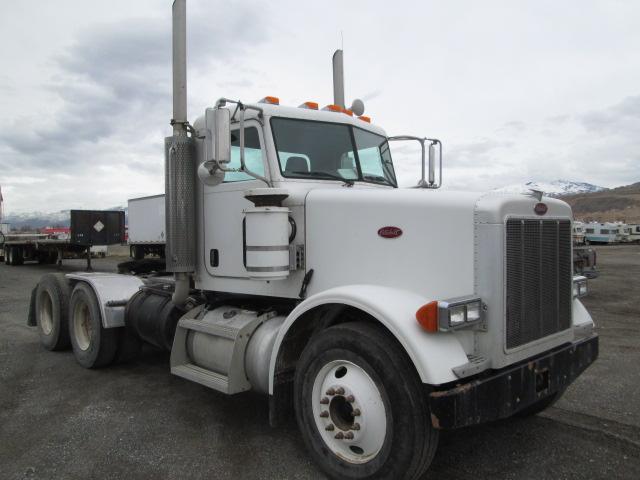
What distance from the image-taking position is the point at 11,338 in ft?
→ 25.7

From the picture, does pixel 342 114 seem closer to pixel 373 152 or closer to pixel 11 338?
pixel 373 152

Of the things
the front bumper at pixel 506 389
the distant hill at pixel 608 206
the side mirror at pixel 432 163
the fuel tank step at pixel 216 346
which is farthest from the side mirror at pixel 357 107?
the distant hill at pixel 608 206

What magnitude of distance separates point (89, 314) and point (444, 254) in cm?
487

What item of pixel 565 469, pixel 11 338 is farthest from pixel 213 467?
pixel 11 338

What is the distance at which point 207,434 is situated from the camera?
164 inches

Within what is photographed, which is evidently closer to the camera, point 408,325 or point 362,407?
point 408,325

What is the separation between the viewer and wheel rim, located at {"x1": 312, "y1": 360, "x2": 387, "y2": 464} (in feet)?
10.3

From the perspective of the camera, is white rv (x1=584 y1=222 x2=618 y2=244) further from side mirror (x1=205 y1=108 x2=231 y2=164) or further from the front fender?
side mirror (x1=205 y1=108 x2=231 y2=164)

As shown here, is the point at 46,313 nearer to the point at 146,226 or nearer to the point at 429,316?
the point at 429,316

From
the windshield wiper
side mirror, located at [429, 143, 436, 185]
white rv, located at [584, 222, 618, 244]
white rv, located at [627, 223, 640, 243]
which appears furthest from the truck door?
white rv, located at [627, 223, 640, 243]

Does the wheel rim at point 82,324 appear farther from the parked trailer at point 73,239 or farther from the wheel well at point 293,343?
the parked trailer at point 73,239

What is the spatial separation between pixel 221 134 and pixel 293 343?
1.65m

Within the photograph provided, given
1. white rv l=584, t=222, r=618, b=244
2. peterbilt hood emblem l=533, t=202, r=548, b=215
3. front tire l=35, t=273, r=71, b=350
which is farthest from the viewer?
white rv l=584, t=222, r=618, b=244

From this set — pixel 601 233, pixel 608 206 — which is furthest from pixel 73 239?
pixel 608 206
